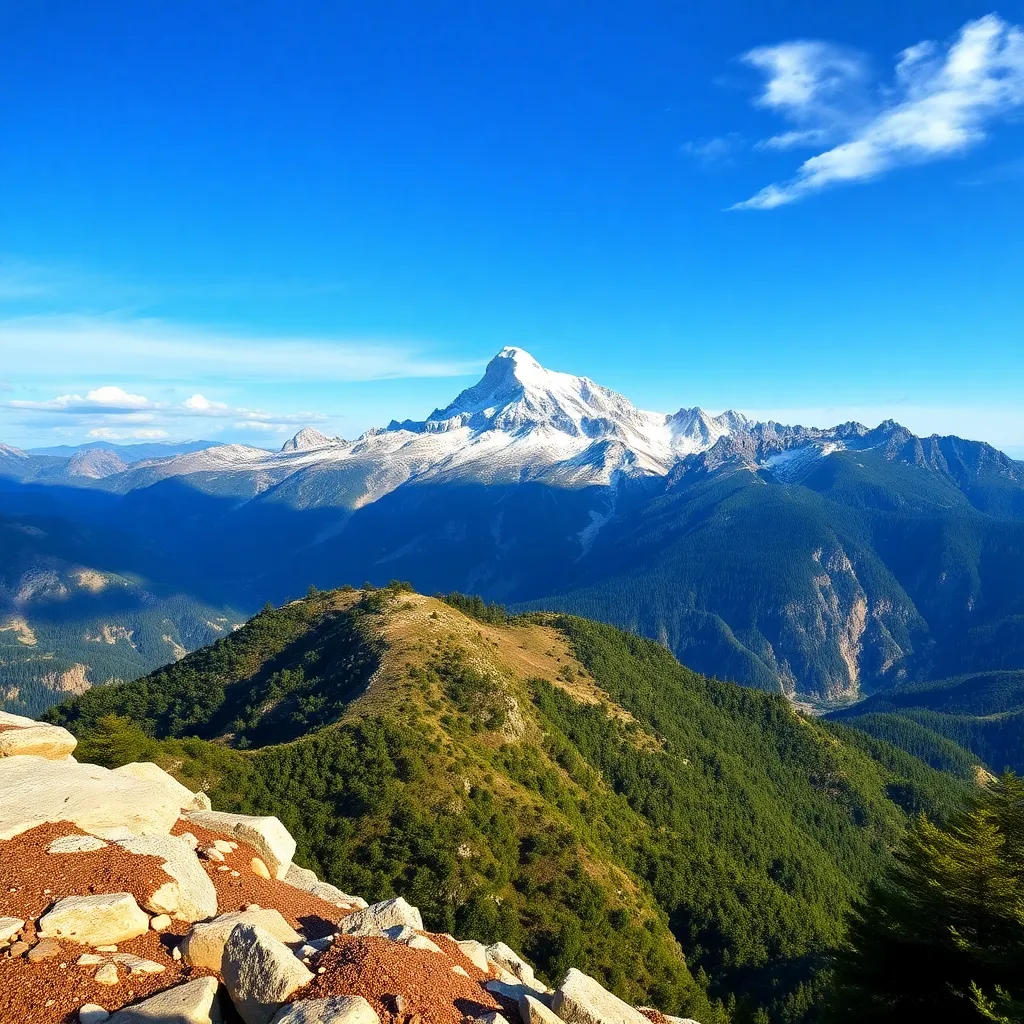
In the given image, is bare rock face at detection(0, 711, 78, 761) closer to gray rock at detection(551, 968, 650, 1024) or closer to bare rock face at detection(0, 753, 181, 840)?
bare rock face at detection(0, 753, 181, 840)

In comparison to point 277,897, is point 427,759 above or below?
below

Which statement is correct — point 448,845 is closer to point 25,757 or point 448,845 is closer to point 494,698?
point 494,698

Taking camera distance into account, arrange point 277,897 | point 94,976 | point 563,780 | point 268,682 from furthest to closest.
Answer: point 268,682 → point 563,780 → point 277,897 → point 94,976

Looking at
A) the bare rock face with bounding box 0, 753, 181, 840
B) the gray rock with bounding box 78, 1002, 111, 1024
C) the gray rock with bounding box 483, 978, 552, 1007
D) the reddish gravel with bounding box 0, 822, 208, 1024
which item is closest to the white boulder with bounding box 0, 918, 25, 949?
the reddish gravel with bounding box 0, 822, 208, 1024

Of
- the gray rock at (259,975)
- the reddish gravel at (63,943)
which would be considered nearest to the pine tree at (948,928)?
the gray rock at (259,975)

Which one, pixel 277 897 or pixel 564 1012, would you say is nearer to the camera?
Answer: pixel 564 1012

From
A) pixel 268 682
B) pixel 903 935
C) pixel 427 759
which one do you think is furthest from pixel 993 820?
pixel 268 682

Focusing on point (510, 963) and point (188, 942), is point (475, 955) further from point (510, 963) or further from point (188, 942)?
point (188, 942)
